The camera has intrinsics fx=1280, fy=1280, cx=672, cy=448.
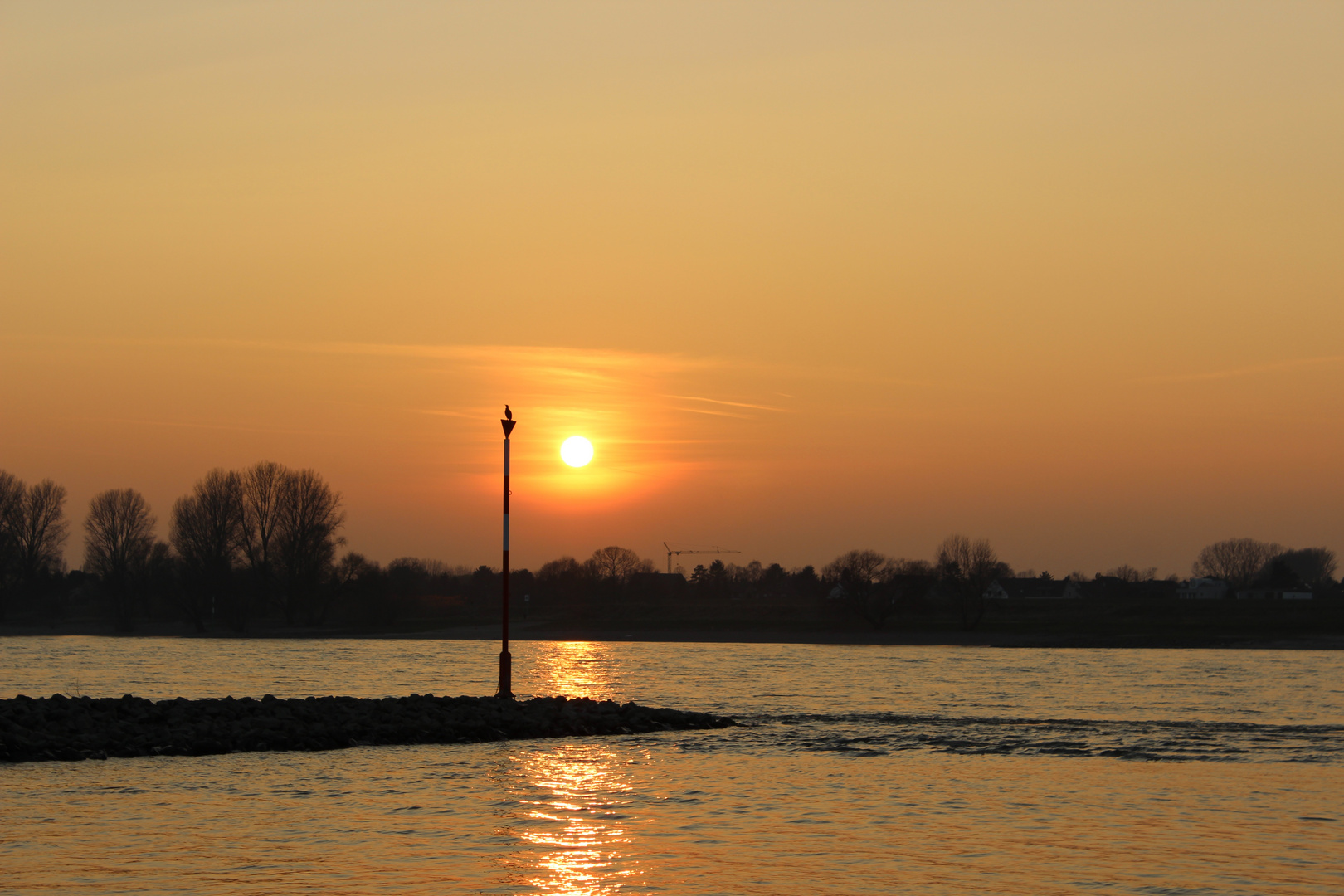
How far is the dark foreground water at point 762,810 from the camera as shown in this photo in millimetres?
14289

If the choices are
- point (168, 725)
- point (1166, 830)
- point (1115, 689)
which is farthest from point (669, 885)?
point (1115, 689)

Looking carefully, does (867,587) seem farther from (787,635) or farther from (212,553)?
(212,553)

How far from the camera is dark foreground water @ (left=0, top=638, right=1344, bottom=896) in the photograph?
14289mm

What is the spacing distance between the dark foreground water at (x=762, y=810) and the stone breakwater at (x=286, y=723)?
1.16 m

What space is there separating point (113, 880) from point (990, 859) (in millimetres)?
10034

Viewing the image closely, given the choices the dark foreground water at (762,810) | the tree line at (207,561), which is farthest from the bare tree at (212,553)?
the dark foreground water at (762,810)

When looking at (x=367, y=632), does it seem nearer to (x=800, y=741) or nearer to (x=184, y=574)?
(x=184, y=574)

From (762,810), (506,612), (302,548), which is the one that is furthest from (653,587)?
(762,810)

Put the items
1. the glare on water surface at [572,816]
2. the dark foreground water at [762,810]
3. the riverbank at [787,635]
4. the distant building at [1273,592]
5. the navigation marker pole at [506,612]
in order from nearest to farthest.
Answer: the glare on water surface at [572,816] → the dark foreground water at [762,810] → the navigation marker pole at [506,612] → the riverbank at [787,635] → the distant building at [1273,592]

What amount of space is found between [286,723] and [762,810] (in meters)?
14.3

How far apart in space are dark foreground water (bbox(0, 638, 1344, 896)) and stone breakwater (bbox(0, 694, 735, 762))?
1164 millimetres

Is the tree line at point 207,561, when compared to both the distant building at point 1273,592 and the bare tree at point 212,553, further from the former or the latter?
the distant building at point 1273,592

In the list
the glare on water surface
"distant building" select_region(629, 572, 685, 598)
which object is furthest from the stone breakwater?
"distant building" select_region(629, 572, 685, 598)

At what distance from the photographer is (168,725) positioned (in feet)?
95.8
